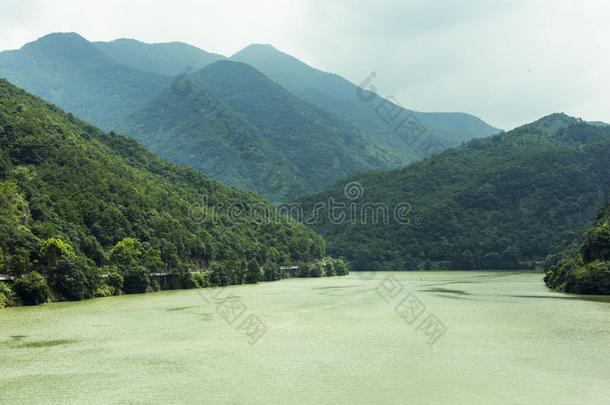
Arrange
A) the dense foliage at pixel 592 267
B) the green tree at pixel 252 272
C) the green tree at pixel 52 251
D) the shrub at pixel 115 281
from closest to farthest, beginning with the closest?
the green tree at pixel 52 251 < the dense foliage at pixel 592 267 < the shrub at pixel 115 281 < the green tree at pixel 252 272

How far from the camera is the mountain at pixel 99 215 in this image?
134 ft

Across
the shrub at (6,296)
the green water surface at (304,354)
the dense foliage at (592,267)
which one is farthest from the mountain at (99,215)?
the dense foliage at (592,267)

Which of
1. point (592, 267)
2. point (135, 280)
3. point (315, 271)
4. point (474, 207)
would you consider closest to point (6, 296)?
point (135, 280)

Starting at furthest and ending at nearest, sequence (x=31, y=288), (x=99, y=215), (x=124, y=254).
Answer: (x=99, y=215)
(x=124, y=254)
(x=31, y=288)

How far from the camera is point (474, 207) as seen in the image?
118625mm

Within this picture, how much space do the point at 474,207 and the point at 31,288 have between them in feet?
319

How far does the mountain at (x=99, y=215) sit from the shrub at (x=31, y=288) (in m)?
0.35

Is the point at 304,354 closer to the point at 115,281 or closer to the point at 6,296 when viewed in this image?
the point at 6,296

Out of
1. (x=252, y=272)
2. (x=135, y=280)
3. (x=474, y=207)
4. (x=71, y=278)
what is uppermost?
(x=474, y=207)

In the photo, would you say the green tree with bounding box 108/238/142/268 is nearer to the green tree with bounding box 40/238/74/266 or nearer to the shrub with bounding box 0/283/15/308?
the green tree with bounding box 40/238/74/266

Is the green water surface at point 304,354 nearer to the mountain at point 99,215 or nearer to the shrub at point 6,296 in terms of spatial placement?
the shrub at point 6,296

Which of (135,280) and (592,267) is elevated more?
(592,267)

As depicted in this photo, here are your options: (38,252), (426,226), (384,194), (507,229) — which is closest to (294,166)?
(384,194)

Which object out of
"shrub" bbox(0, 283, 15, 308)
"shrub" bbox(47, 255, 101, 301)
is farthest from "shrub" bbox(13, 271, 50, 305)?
"shrub" bbox(47, 255, 101, 301)
